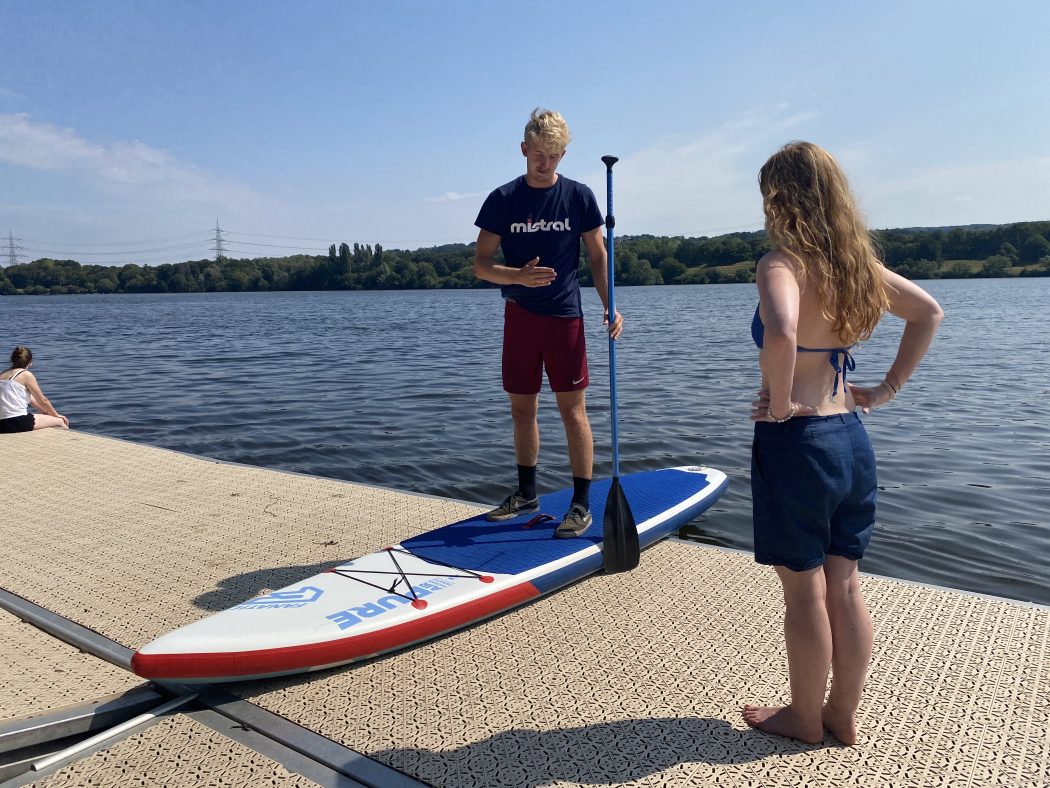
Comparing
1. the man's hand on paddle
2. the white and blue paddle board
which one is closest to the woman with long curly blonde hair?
the white and blue paddle board

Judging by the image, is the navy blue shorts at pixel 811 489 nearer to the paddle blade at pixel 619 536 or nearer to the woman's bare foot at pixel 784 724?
the woman's bare foot at pixel 784 724

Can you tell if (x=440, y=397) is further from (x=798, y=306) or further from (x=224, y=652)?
(x=798, y=306)

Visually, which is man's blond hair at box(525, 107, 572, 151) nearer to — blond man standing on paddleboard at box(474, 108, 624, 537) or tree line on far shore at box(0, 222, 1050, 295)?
blond man standing on paddleboard at box(474, 108, 624, 537)

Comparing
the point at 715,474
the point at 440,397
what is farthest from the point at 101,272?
the point at 715,474

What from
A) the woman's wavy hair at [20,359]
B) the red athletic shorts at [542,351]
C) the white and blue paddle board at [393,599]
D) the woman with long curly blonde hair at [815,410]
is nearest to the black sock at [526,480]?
the white and blue paddle board at [393,599]

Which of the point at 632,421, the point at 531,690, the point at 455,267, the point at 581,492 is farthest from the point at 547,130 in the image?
the point at 455,267

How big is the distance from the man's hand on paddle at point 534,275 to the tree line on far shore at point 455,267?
56882 millimetres

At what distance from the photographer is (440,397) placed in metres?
14.5

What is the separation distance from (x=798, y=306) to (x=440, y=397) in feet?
40.8

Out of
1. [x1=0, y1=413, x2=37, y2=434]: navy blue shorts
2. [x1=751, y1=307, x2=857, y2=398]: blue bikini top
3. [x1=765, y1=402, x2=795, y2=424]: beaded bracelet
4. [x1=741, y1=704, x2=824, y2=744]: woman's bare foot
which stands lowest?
[x1=741, y1=704, x2=824, y2=744]: woman's bare foot

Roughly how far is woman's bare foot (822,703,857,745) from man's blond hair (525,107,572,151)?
301cm

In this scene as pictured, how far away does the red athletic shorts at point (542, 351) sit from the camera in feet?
14.6

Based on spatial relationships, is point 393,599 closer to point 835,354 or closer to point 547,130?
point 835,354

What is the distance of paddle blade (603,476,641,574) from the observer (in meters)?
4.12
